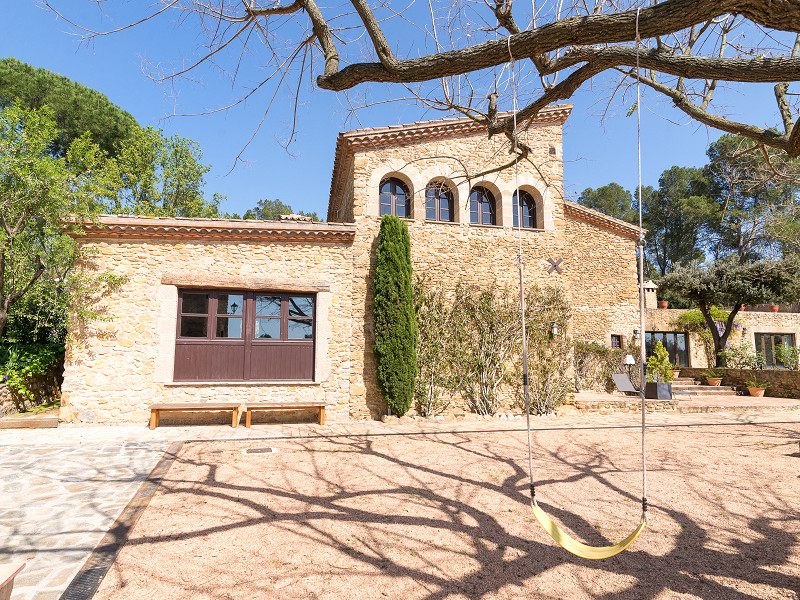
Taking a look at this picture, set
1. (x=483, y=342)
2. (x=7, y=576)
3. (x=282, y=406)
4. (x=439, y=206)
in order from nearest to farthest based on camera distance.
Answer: (x=7, y=576)
(x=282, y=406)
(x=483, y=342)
(x=439, y=206)

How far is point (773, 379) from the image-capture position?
44.5ft

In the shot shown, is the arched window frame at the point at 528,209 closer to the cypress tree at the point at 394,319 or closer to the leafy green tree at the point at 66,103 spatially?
the cypress tree at the point at 394,319

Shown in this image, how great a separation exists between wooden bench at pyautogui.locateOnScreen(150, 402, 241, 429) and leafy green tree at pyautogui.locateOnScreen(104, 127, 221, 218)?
1517 centimetres

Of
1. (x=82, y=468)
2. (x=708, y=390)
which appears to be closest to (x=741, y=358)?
(x=708, y=390)

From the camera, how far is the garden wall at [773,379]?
13.0 meters

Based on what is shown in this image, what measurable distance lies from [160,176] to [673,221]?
37.6 m

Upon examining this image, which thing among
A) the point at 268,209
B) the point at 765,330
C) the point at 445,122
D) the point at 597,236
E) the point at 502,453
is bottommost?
the point at 502,453

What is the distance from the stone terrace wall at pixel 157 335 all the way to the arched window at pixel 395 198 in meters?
2.22

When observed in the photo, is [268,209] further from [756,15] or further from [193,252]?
[756,15]

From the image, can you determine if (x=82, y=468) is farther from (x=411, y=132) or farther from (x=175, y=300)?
(x=411, y=132)

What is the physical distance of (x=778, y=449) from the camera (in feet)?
21.8

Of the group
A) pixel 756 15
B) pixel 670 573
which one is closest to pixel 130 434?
pixel 670 573

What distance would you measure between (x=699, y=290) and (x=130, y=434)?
1895cm

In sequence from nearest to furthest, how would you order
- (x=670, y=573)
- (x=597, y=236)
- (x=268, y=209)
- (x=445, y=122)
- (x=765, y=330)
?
(x=670, y=573)
(x=445, y=122)
(x=597, y=236)
(x=765, y=330)
(x=268, y=209)
